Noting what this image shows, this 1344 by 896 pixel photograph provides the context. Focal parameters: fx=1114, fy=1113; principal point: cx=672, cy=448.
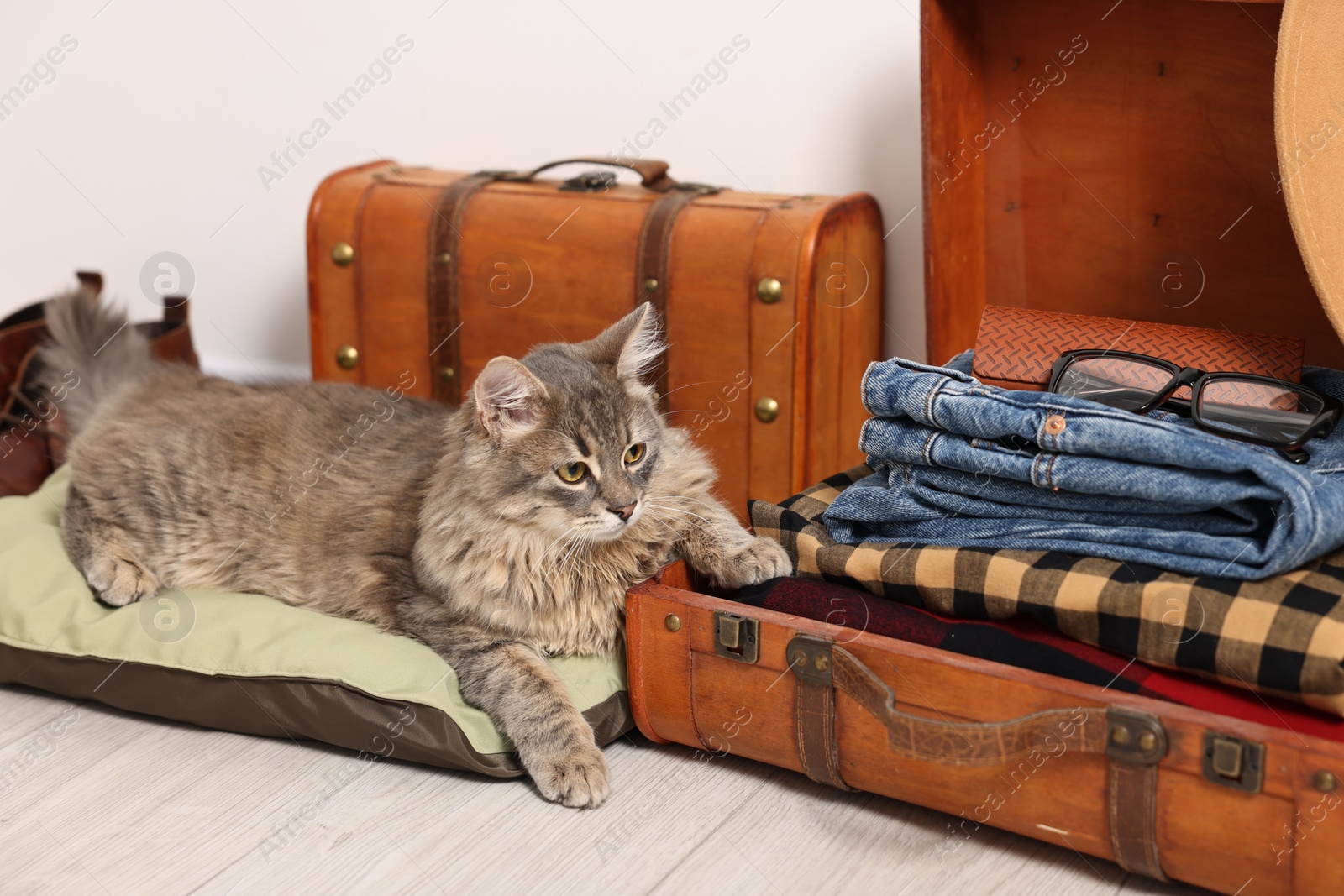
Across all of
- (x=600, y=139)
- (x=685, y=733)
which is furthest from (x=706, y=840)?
(x=600, y=139)

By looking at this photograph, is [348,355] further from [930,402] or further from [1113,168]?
[1113,168]

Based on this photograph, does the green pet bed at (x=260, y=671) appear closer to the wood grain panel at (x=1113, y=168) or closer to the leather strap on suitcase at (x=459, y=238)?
the leather strap on suitcase at (x=459, y=238)

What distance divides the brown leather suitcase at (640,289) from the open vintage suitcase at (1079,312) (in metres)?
0.24

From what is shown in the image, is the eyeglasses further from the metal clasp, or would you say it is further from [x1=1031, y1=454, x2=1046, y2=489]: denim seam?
the metal clasp

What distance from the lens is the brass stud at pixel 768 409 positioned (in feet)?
6.48

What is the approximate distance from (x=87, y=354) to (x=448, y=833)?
136 centimetres

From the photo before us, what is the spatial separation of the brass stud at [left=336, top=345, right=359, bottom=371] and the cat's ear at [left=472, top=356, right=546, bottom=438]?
97 cm

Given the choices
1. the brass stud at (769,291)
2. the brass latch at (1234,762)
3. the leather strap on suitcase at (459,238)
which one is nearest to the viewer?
the brass latch at (1234,762)

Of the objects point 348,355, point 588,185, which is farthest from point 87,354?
point 588,185

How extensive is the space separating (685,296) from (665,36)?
2.16 ft

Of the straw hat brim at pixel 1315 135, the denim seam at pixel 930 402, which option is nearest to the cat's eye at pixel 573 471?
the denim seam at pixel 930 402

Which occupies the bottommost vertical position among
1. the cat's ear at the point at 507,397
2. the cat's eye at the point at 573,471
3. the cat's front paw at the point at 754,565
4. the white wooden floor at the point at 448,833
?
the white wooden floor at the point at 448,833

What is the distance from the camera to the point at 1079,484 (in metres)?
1.34

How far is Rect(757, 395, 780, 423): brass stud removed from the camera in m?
1.98
